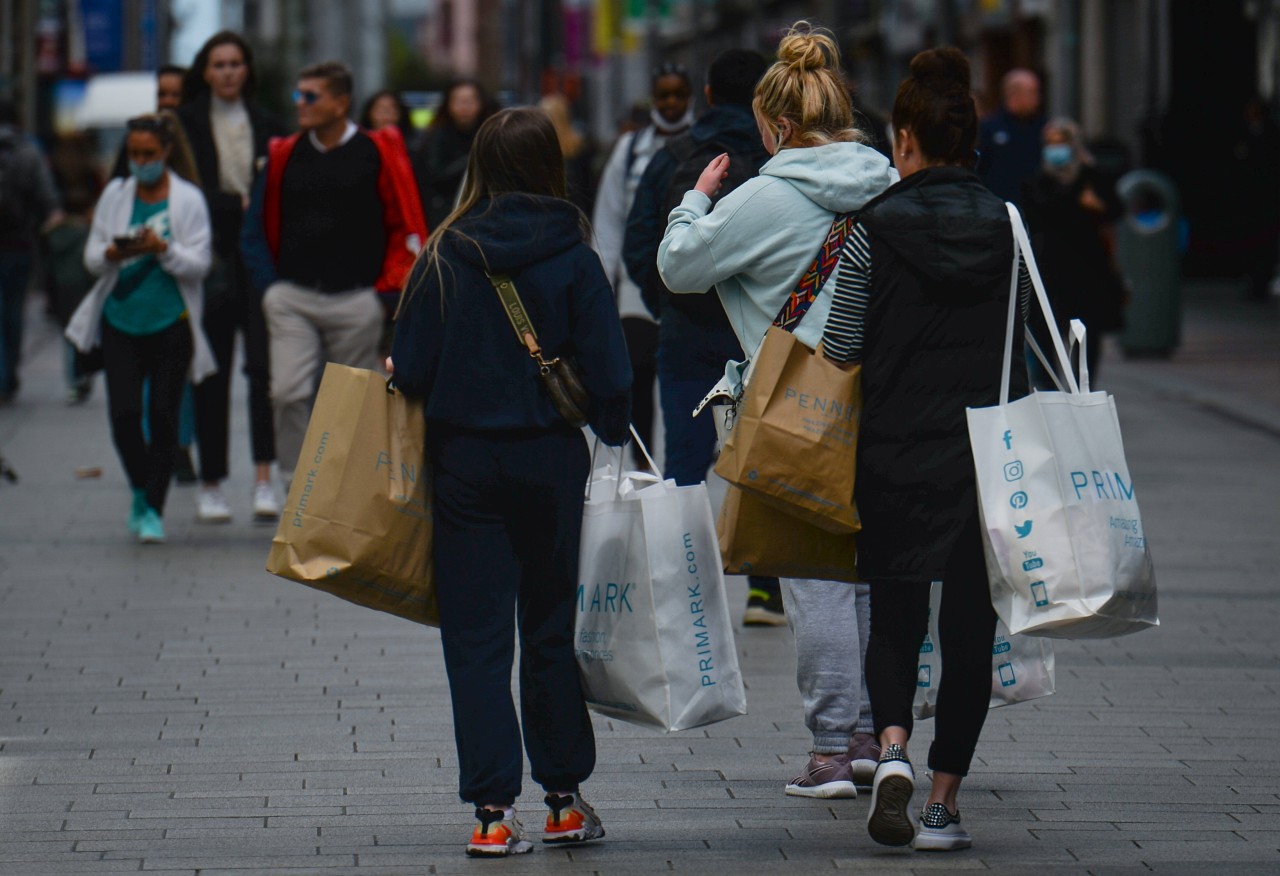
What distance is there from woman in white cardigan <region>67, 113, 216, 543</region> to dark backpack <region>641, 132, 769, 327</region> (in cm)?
312

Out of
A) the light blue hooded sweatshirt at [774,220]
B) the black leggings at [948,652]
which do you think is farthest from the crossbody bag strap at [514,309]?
the black leggings at [948,652]

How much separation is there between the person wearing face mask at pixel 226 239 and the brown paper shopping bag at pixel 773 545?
5527mm

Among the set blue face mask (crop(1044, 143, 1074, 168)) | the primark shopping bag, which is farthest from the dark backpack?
blue face mask (crop(1044, 143, 1074, 168))

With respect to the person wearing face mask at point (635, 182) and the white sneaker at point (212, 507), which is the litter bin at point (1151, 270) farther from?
the white sneaker at point (212, 507)

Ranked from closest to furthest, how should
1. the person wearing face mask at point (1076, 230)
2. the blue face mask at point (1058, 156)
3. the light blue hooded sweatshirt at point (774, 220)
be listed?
1. the light blue hooded sweatshirt at point (774, 220)
2. the person wearing face mask at point (1076, 230)
3. the blue face mask at point (1058, 156)

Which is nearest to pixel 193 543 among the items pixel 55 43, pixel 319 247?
pixel 319 247

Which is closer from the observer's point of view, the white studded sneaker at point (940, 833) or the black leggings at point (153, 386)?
the white studded sneaker at point (940, 833)

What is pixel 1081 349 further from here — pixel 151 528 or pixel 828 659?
pixel 151 528

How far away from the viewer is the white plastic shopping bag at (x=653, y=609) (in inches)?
196

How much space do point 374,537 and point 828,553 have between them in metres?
0.98

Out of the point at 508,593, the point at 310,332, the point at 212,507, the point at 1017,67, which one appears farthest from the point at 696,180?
the point at 1017,67

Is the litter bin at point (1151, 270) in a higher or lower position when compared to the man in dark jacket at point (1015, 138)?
lower

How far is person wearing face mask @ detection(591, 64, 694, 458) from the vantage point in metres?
9.34

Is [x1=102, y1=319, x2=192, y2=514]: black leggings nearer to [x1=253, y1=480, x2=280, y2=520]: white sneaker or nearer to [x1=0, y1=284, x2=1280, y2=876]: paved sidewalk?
[x1=0, y1=284, x2=1280, y2=876]: paved sidewalk
